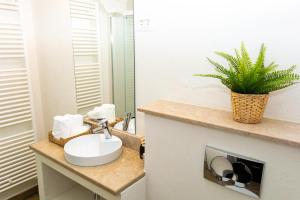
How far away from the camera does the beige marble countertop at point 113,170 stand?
124cm

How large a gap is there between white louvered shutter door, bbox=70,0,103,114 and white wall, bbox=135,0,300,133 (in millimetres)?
565

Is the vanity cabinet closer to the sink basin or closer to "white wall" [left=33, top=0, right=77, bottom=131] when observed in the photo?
the sink basin

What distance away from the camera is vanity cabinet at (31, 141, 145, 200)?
125 cm

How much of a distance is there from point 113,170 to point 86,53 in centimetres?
113

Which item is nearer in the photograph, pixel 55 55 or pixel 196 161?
pixel 196 161

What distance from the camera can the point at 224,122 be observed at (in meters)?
1.06

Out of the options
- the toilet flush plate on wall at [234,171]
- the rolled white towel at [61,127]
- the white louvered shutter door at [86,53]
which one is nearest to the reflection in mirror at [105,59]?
the white louvered shutter door at [86,53]

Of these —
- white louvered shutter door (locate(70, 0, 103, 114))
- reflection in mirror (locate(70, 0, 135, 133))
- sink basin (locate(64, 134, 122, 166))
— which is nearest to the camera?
sink basin (locate(64, 134, 122, 166))

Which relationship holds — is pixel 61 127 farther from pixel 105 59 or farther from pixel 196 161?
pixel 196 161

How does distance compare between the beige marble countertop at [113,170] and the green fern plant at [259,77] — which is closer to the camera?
the green fern plant at [259,77]

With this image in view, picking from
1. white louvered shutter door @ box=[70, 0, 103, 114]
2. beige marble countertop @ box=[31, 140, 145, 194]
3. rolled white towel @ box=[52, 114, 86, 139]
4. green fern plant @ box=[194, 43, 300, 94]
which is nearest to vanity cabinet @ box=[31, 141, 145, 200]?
beige marble countertop @ box=[31, 140, 145, 194]

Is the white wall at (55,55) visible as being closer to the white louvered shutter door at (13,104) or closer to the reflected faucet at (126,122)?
the white louvered shutter door at (13,104)

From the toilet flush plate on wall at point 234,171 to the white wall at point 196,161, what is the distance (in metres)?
0.02

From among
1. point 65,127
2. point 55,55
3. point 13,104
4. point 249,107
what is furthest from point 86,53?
point 249,107
